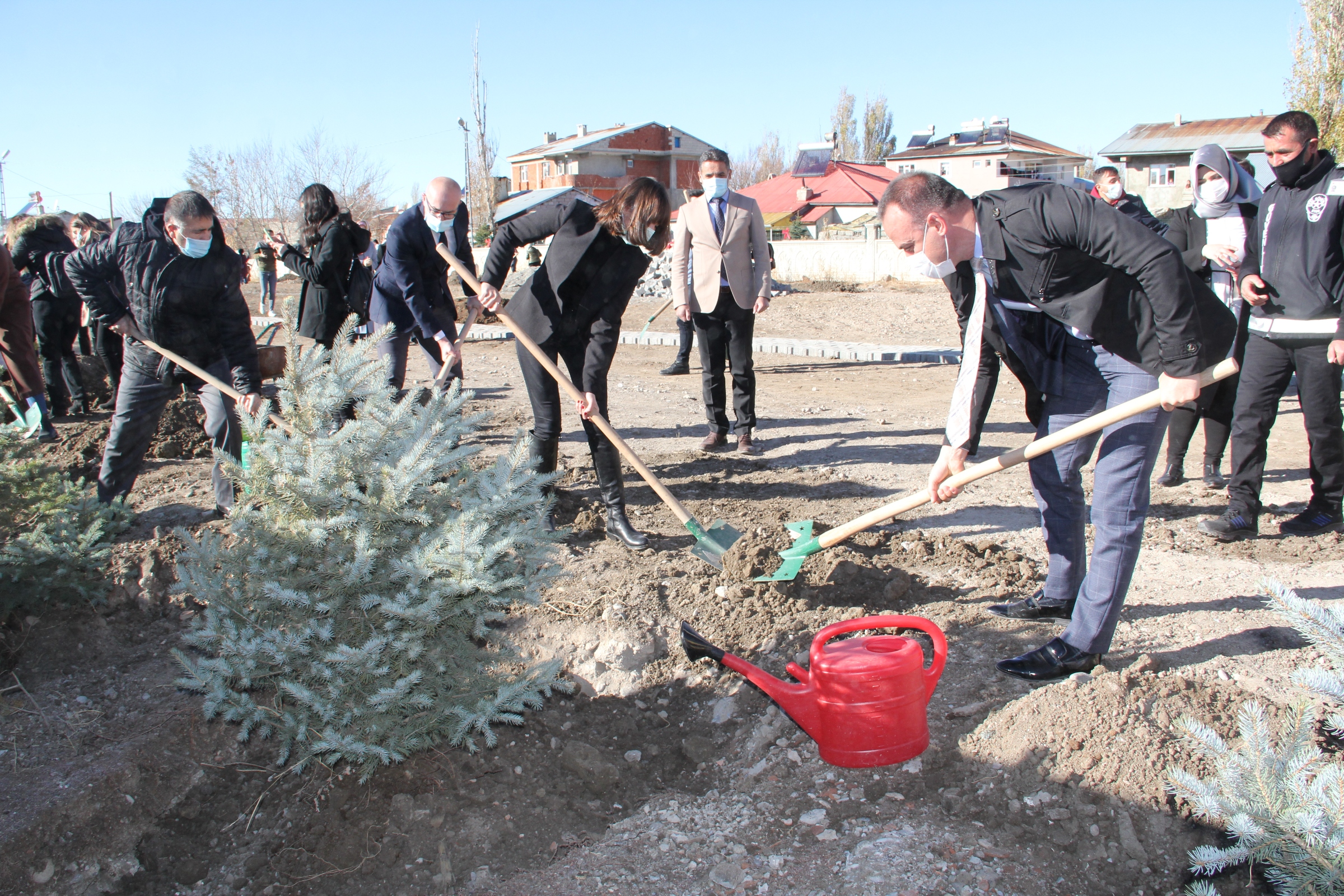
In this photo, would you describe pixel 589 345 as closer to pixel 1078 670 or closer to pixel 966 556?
pixel 966 556

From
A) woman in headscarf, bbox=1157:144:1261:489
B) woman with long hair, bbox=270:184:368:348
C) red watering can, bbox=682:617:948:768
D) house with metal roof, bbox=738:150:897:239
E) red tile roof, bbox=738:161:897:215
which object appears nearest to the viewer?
red watering can, bbox=682:617:948:768

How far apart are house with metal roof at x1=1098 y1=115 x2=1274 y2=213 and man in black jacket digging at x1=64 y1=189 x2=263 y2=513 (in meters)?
40.6

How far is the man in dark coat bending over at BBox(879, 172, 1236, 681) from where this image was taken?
2.66 meters

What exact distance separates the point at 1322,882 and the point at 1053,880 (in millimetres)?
540

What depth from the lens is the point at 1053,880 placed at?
2.13 metres

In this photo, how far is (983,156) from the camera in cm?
4628

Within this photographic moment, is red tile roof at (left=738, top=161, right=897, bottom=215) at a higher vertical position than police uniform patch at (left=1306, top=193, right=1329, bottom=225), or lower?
higher

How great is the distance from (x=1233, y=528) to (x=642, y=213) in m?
3.33

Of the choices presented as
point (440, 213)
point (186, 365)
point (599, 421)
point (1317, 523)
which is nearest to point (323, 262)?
point (440, 213)

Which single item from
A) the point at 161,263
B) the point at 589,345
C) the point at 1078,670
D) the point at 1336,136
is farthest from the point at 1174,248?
the point at 1336,136

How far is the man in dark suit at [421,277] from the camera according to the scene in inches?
208

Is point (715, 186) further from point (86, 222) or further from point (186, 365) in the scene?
point (86, 222)

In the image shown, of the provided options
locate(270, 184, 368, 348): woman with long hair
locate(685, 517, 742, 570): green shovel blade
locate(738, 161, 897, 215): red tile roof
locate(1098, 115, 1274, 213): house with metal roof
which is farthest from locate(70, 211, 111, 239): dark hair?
locate(1098, 115, 1274, 213): house with metal roof

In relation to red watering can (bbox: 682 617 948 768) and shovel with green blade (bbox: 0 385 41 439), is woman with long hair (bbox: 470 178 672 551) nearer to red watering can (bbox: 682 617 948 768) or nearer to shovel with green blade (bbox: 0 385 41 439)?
red watering can (bbox: 682 617 948 768)
